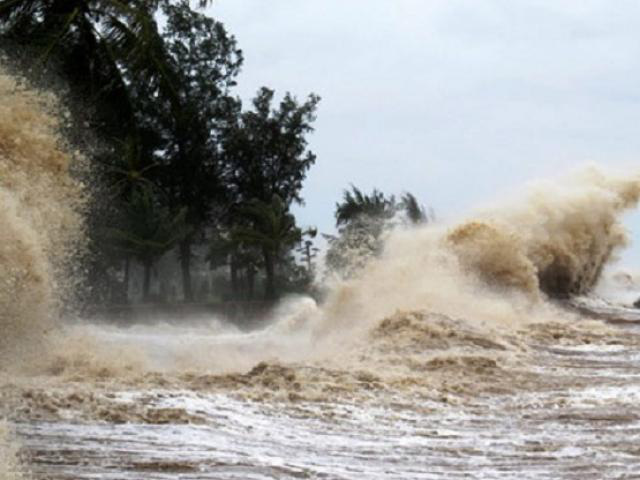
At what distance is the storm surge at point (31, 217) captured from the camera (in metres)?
10.5

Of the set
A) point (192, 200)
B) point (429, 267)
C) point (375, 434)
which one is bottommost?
point (375, 434)

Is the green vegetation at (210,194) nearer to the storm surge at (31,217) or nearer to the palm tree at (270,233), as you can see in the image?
the palm tree at (270,233)

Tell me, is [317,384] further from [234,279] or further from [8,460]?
[234,279]

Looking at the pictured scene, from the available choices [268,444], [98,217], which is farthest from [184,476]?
[98,217]

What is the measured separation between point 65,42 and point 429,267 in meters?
6.95

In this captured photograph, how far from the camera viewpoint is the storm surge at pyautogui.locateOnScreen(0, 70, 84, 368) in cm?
1052

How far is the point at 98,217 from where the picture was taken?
96.7ft

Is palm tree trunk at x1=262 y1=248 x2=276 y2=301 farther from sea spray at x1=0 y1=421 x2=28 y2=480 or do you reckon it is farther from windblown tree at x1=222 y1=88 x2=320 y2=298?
sea spray at x1=0 y1=421 x2=28 y2=480

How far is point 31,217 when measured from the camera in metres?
12.0

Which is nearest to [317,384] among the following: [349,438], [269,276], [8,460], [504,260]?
[349,438]

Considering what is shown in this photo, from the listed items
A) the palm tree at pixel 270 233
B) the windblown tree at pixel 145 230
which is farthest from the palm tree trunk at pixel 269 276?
the windblown tree at pixel 145 230

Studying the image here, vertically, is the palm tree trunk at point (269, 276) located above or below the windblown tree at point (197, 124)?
below

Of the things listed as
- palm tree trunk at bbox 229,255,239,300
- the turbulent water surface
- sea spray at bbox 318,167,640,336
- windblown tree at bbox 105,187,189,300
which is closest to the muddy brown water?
the turbulent water surface

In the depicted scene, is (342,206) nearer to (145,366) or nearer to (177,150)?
(177,150)
